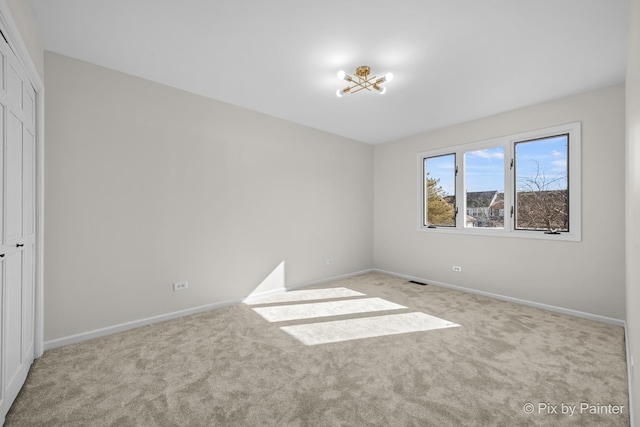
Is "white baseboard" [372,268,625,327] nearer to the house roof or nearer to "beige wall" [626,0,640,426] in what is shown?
the house roof

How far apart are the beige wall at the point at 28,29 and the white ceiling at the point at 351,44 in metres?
0.08

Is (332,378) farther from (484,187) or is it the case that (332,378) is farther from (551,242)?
(484,187)

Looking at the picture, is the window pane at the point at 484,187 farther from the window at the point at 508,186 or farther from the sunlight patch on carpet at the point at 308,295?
the sunlight patch on carpet at the point at 308,295

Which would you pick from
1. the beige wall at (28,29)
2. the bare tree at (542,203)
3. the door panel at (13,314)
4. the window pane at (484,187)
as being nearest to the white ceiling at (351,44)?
the beige wall at (28,29)

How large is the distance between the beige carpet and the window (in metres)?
1.35

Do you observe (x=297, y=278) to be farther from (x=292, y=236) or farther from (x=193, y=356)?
(x=193, y=356)

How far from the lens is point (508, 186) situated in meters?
4.03

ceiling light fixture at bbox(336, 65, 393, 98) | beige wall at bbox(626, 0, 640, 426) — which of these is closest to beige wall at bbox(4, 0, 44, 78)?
ceiling light fixture at bbox(336, 65, 393, 98)

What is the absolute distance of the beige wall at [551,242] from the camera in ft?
10.3

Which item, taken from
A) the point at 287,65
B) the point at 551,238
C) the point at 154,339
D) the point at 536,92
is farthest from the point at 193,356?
the point at 536,92

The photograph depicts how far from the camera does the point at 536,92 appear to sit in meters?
3.34

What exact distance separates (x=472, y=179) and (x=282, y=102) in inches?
129

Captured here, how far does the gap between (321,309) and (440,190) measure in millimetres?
3044

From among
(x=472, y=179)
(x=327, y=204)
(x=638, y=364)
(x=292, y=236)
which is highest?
(x=472, y=179)
